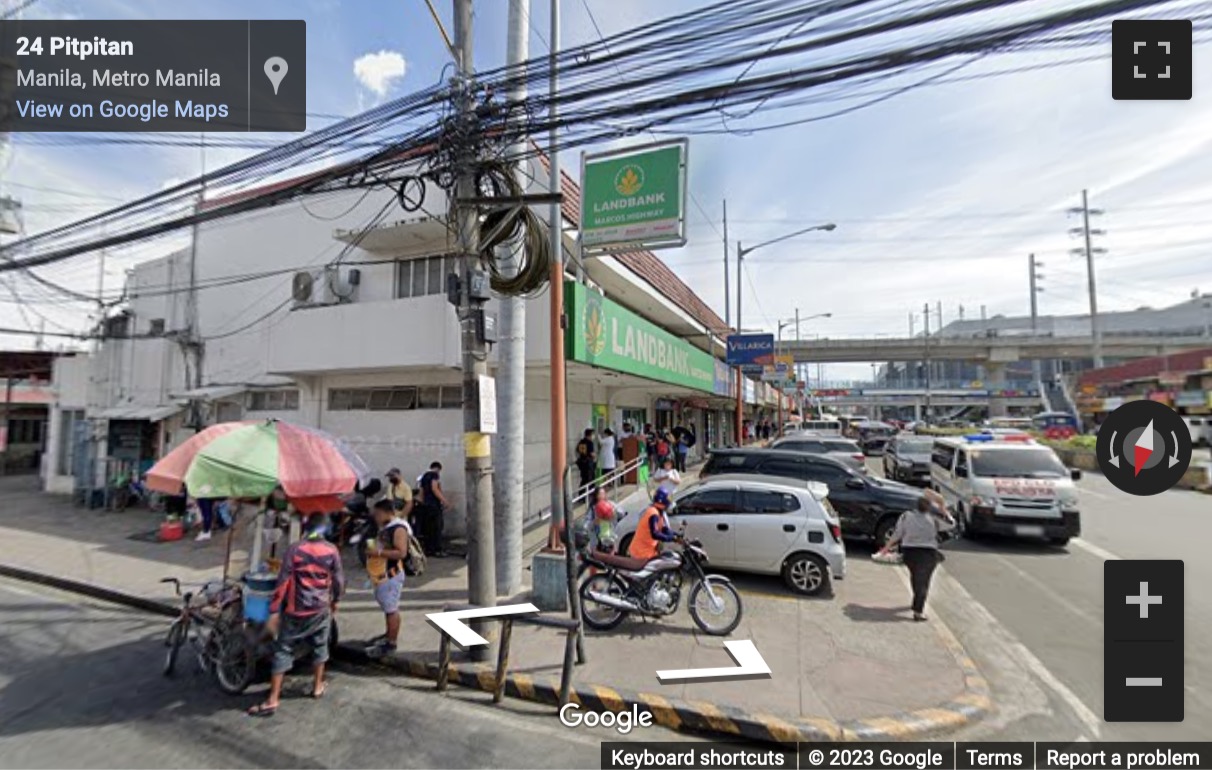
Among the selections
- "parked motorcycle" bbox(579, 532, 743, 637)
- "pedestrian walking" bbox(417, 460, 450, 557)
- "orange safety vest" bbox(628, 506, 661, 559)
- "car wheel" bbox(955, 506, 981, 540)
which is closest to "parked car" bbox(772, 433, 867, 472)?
"car wheel" bbox(955, 506, 981, 540)

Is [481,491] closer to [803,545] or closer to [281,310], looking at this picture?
[803,545]

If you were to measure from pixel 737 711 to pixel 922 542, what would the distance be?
3.39 metres

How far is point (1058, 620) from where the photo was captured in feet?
20.0

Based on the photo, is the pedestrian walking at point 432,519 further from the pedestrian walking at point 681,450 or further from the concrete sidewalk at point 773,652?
the pedestrian walking at point 681,450

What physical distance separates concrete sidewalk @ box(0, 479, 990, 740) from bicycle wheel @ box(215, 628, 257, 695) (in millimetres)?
1136

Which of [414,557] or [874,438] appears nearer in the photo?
[414,557]

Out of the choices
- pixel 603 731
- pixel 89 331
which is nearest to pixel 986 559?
pixel 603 731

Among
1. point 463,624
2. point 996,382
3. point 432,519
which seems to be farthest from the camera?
point 996,382

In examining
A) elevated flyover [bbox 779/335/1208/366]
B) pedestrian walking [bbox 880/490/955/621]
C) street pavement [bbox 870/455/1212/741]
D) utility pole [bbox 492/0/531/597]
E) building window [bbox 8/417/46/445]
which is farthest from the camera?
elevated flyover [bbox 779/335/1208/366]

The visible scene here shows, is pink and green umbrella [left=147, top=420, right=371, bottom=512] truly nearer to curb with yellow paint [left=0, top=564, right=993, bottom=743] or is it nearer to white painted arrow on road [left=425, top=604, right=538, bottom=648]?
white painted arrow on road [left=425, top=604, right=538, bottom=648]

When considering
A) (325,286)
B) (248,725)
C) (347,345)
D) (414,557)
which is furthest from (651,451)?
(248,725)

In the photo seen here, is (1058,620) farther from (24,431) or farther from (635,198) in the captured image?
(24,431)

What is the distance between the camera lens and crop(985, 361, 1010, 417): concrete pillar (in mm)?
57203

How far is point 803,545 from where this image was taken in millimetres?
6969
